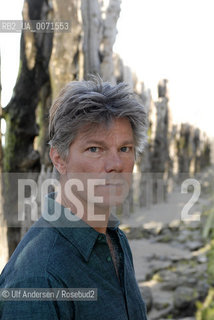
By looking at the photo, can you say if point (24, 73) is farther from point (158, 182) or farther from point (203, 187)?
point (203, 187)

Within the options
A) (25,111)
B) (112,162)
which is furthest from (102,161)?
(25,111)

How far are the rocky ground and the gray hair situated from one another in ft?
10.6

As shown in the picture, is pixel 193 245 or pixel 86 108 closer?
pixel 86 108

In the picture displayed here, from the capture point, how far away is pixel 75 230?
1.47 m

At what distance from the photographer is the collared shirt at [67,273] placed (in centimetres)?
126

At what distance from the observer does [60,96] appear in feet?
5.01

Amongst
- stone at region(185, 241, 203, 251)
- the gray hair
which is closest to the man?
the gray hair

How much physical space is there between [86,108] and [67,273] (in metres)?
0.55

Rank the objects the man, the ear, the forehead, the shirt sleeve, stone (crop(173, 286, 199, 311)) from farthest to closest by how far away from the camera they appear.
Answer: stone (crop(173, 286, 199, 311)), the ear, the forehead, the man, the shirt sleeve

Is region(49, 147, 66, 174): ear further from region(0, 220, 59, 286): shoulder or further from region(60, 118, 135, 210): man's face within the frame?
region(0, 220, 59, 286): shoulder

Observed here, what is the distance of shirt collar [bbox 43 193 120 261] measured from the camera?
56.5 inches

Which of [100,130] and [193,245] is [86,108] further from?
[193,245]

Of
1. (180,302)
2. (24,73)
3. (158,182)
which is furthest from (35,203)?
(158,182)

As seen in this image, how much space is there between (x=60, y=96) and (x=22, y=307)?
72 centimetres
